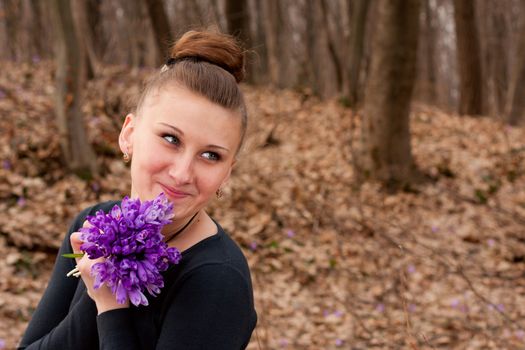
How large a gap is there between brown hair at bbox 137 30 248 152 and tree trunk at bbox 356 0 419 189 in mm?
5427

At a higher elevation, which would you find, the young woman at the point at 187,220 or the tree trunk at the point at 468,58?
the young woman at the point at 187,220

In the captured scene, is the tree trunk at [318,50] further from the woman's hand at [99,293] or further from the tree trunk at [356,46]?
the woman's hand at [99,293]

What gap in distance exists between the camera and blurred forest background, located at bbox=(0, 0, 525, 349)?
4.54 meters

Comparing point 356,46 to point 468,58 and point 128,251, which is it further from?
point 128,251

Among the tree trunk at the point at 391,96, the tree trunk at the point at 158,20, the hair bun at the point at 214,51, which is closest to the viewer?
the hair bun at the point at 214,51

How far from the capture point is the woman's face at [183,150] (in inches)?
59.7

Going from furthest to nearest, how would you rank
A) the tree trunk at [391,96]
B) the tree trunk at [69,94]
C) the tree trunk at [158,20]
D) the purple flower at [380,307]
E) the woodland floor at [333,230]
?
the tree trunk at [158,20]
the tree trunk at [391,96]
the tree trunk at [69,94]
the purple flower at [380,307]
the woodland floor at [333,230]

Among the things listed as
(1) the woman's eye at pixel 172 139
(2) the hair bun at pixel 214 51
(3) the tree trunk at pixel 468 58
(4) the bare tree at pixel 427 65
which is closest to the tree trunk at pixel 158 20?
(3) the tree trunk at pixel 468 58

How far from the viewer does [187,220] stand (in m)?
1.61

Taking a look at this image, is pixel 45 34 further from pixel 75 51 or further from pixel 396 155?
pixel 396 155

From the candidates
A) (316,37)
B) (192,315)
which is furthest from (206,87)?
(316,37)

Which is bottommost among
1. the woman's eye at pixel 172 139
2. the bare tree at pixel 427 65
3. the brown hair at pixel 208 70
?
the bare tree at pixel 427 65

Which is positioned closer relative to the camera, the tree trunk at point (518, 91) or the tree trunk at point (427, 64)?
the tree trunk at point (518, 91)

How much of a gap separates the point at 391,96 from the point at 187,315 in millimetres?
5932
